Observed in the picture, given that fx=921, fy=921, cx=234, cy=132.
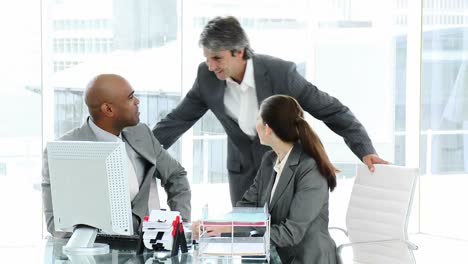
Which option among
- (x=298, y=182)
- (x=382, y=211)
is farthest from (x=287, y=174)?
(x=382, y=211)

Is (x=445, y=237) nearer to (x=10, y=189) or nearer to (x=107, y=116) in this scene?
(x=10, y=189)

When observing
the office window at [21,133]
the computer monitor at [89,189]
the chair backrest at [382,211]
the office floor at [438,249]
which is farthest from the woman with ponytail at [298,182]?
the office window at [21,133]

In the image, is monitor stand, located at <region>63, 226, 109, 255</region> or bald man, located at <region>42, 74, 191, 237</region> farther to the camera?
bald man, located at <region>42, 74, 191, 237</region>

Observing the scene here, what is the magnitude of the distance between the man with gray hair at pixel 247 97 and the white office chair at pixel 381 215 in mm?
93

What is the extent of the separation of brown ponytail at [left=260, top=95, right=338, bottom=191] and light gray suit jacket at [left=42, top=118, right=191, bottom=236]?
55 cm

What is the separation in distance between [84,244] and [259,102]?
3.70ft

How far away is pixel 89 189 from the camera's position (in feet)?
11.1

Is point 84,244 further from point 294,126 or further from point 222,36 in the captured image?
point 222,36

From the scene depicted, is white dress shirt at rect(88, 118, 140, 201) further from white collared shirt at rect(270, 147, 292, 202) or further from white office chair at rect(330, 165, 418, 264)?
white office chair at rect(330, 165, 418, 264)

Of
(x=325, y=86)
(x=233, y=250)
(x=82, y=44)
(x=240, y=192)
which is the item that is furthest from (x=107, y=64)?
(x=233, y=250)

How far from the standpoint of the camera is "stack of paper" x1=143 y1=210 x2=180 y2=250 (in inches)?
133

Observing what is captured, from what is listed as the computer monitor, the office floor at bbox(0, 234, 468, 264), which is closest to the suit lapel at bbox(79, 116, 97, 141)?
the computer monitor

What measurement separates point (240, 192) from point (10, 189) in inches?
124

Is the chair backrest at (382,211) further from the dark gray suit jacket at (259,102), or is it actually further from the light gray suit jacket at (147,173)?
the light gray suit jacket at (147,173)
